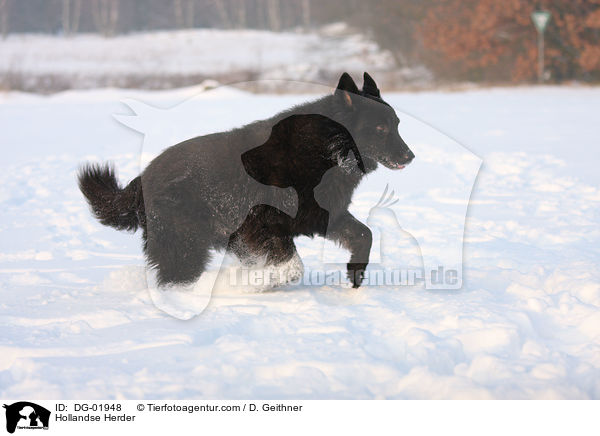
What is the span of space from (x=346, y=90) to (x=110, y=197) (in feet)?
5.87

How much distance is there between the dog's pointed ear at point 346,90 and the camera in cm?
394

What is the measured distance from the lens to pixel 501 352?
121 inches

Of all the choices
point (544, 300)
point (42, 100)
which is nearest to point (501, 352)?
point (544, 300)

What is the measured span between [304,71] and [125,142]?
2181 centimetres

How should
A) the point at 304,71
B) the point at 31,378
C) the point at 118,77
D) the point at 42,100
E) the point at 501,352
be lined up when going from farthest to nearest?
1. the point at 304,71
2. the point at 118,77
3. the point at 42,100
4. the point at 501,352
5. the point at 31,378

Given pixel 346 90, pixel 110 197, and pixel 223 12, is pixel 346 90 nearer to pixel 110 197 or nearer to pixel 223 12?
pixel 110 197

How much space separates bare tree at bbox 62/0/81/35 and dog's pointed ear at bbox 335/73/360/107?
40571 mm

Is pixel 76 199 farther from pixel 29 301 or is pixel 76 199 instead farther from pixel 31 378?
pixel 31 378

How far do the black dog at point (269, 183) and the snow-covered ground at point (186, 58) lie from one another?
21.6 m

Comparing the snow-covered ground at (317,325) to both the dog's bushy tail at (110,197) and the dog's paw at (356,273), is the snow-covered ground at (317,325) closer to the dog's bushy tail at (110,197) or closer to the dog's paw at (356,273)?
the dog's paw at (356,273)

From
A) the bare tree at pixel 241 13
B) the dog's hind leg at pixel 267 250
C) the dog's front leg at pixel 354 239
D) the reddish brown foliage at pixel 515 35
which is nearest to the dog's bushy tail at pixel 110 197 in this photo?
the dog's hind leg at pixel 267 250

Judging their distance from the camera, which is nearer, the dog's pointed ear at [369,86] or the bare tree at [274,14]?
the dog's pointed ear at [369,86]
